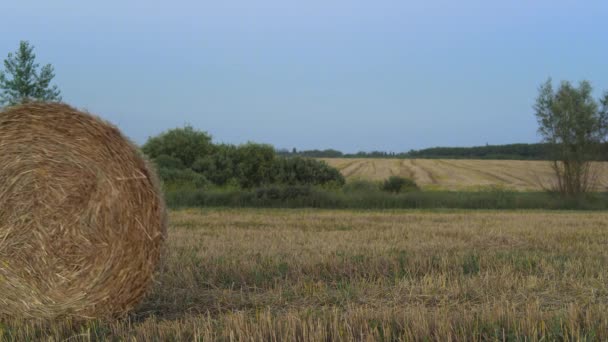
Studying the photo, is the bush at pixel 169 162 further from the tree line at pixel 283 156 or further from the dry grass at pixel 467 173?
the dry grass at pixel 467 173

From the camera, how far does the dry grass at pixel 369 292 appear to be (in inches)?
168

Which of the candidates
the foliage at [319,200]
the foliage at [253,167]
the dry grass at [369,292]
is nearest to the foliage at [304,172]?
the foliage at [253,167]

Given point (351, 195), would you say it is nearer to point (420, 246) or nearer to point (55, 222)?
point (420, 246)

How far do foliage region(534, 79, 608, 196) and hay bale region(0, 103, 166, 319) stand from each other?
103 feet

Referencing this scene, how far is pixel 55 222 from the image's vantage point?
5102mm

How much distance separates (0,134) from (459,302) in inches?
168

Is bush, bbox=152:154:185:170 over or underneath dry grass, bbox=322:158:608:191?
over

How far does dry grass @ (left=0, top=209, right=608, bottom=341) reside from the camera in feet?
14.0

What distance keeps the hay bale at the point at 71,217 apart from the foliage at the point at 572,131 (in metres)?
31.5

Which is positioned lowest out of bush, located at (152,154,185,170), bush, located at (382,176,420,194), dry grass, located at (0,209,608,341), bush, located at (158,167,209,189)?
dry grass, located at (0,209,608,341)

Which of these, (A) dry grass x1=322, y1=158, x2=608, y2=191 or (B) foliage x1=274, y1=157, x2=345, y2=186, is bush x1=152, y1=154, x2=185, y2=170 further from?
(A) dry grass x1=322, y1=158, x2=608, y2=191

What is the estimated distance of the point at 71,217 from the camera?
16.8 feet

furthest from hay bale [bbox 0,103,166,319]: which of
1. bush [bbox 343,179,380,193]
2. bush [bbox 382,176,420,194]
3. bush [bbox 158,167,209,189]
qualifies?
bush [bbox 382,176,420,194]

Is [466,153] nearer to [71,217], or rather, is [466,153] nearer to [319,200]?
[319,200]
